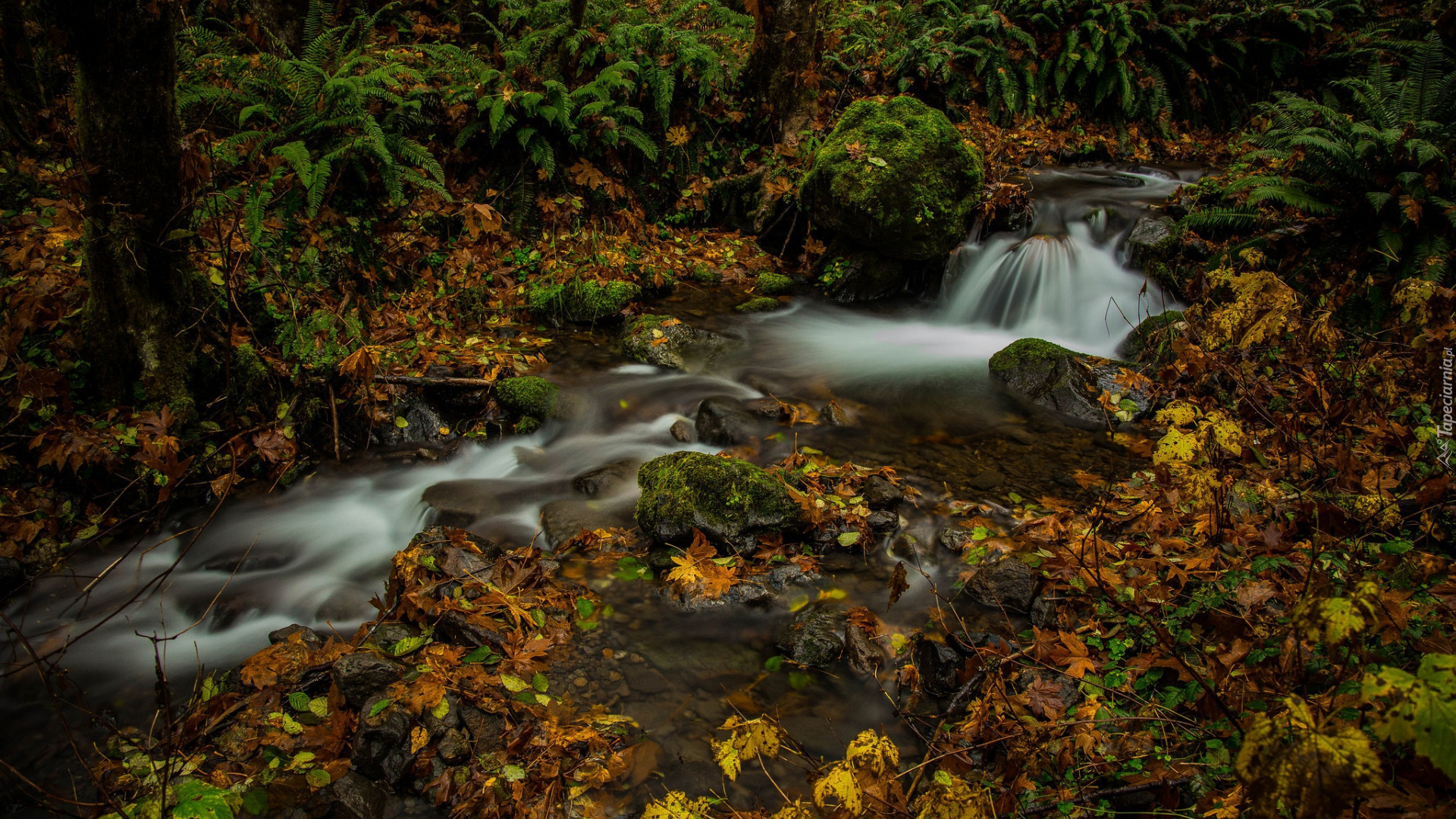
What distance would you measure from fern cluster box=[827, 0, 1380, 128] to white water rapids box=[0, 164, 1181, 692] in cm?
192

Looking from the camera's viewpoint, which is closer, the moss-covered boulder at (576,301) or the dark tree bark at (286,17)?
the moss-covered boulder at (576,301)

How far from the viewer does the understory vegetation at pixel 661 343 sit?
2.47 metres

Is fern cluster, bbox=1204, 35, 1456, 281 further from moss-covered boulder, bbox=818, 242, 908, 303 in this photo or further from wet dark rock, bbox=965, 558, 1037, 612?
A: wet dark rock, bbox=965, 558, 1037, 612

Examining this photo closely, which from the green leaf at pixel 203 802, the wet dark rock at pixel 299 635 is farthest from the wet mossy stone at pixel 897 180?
the green leaf at pixel 203 802

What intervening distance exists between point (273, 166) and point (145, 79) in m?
2.27

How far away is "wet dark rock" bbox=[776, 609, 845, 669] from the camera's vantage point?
342 centimetres

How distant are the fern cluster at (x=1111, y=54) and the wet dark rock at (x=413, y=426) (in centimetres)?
804

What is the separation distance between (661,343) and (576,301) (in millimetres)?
1238

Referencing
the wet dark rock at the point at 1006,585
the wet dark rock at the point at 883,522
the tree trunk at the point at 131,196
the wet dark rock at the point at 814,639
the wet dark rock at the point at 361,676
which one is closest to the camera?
the wet dark rock at the point at 361,676

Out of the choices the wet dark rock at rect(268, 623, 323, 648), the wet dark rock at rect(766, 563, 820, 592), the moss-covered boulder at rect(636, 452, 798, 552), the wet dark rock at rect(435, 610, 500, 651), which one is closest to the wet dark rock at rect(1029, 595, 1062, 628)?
the wet dark rock at rect(766, 563, 820, 592)

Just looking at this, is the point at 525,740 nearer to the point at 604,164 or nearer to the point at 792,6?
the point at 604,164

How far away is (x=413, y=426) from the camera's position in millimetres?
5691

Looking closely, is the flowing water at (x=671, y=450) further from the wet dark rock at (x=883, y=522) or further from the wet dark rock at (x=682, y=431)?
the wet dark rock at (x=682, y=431)

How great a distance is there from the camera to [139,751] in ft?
9.39
